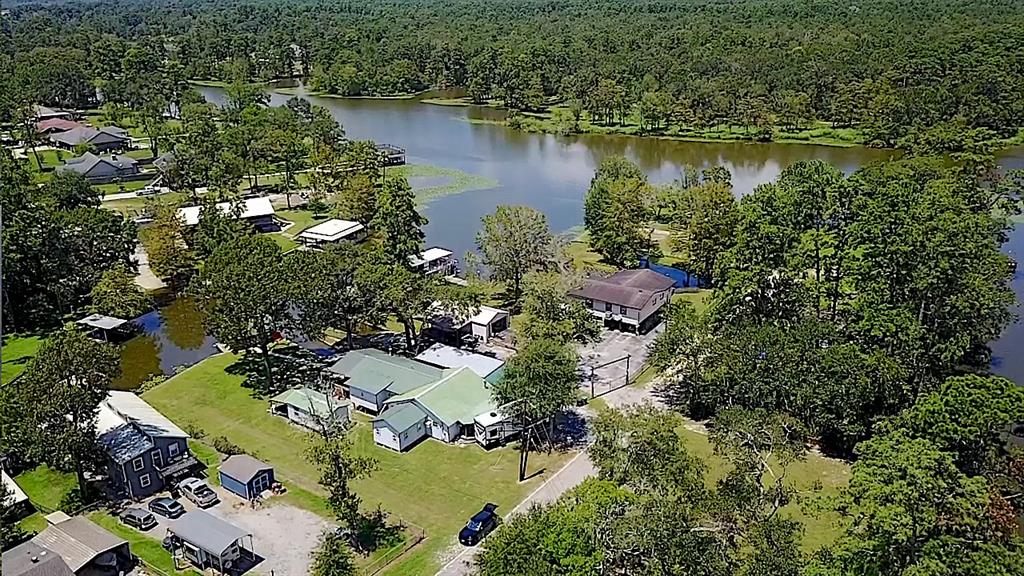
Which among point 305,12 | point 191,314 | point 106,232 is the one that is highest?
point 305,12

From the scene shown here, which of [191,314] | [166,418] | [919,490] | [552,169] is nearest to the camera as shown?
[919,490]

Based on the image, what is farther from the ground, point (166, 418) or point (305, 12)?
point (305, 12)

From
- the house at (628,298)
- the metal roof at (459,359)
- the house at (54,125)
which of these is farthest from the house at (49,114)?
the house at (628,298)

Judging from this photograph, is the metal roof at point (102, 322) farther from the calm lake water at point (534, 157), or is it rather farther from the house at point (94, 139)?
the house at point (94, 139)

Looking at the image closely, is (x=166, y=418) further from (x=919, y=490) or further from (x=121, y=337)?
(x=919, y=490)

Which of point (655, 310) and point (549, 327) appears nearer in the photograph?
point (549, 327)

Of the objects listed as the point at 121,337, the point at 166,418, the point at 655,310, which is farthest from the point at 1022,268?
the point at 121,337

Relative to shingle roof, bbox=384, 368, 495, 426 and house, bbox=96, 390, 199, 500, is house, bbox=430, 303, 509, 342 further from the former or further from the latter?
house, bbox=96, 390, 199, 500
